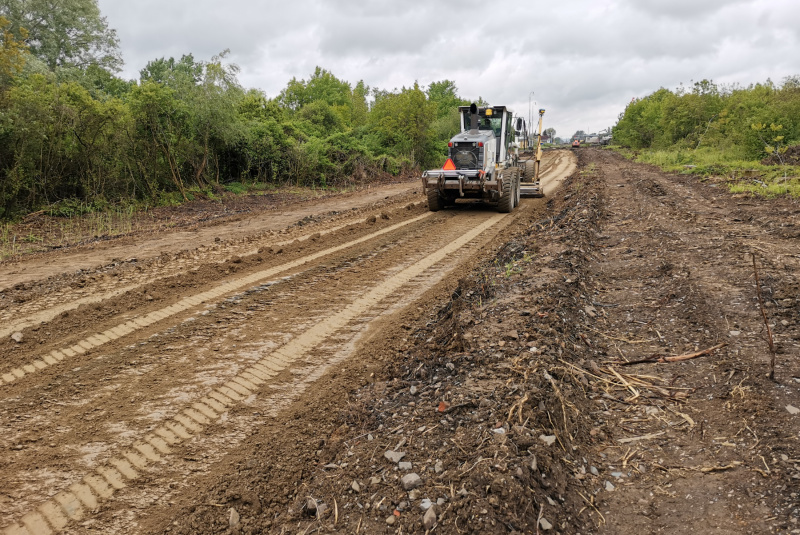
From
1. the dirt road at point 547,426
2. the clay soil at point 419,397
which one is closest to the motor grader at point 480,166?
the clay soil at point 419,397

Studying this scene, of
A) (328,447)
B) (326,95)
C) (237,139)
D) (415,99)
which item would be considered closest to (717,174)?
(415,99)

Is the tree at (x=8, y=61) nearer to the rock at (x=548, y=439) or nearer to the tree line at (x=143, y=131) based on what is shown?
the tree line at (x=143, y=131)

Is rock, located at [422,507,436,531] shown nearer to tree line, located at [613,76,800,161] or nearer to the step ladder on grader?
the step ladder on grader

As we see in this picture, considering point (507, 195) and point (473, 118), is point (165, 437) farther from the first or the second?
point (473, 118)

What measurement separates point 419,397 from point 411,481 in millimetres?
1149

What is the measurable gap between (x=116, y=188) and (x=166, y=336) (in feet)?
38.4

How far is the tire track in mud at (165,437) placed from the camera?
10.2 feet

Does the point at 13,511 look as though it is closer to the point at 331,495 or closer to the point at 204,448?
the point at 204,448

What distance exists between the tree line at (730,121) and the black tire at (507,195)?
1150 cm

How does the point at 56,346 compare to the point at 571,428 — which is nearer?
the point at 571,428

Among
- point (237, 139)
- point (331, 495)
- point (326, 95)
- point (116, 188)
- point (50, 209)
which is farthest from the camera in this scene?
point (326, 95)

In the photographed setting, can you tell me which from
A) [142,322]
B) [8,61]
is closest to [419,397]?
[142,322]

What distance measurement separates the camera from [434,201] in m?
14.1

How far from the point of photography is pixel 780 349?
4.15 m
